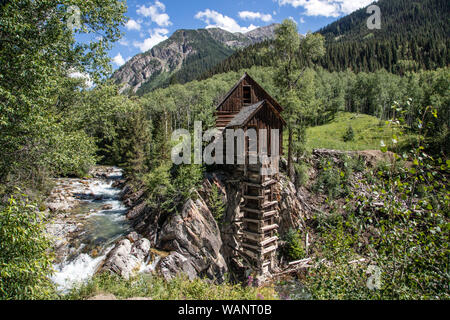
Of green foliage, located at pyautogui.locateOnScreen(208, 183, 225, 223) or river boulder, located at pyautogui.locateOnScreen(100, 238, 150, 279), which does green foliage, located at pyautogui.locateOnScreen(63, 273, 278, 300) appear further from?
green foliage, located at pyautogui.locateOnScreen(208, 183, 225, 223)

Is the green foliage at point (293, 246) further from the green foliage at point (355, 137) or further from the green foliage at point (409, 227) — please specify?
the green foliage at point (409, 227)

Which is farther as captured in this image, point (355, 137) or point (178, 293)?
point (355, 137)

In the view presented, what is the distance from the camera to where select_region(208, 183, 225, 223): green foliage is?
17.8 metres

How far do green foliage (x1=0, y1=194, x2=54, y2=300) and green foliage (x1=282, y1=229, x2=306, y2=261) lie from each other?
18519 millimetres

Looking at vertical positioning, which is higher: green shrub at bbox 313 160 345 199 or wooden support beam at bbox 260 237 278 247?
green shrub at bbox 313 160 345 199

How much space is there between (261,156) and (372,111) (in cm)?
6269

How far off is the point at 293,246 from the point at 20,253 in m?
19.3

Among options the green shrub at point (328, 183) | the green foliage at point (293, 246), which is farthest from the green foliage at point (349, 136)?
the green foliage at point (293, 246)

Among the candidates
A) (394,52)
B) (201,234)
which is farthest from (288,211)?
(394,52)

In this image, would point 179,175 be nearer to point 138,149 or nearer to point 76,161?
point 76,161

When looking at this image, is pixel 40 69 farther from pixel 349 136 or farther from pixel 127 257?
pixel 349 136

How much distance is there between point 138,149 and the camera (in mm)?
33062

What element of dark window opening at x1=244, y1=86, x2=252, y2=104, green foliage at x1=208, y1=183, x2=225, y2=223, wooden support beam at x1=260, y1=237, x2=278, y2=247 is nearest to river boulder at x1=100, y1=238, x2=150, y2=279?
green foliage at x1=208, y1=183, x2=225, y2=223

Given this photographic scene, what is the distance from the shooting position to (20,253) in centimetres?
566
